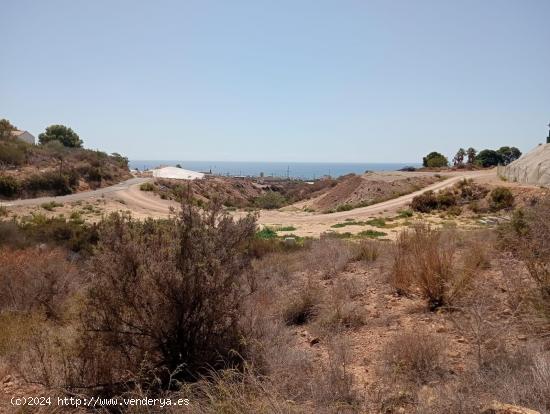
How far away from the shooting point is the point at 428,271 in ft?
21.3

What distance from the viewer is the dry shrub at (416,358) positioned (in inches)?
163

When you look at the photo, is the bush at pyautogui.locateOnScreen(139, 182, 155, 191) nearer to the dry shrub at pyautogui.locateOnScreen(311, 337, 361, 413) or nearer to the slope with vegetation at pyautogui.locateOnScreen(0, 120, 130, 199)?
the slope with vegetation at pyautogui.locateOnScreen(0, 120, 130, 199)

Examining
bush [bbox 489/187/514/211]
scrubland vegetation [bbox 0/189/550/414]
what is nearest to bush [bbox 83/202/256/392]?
scrubland vegetation [bbox 0/189/550/414]

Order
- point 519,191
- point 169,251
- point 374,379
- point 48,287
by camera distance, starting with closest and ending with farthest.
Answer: point 374,379
point 169,251
point 48,287
point 519,191

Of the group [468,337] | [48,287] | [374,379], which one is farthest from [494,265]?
[48,287]

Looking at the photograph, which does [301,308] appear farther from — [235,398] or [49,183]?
[49,183]

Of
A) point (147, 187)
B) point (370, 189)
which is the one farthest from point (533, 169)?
point (147, 187)

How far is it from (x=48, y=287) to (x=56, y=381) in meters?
3.74

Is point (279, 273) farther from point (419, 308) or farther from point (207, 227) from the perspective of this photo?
point (207, 227)

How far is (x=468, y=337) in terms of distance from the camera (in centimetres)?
471

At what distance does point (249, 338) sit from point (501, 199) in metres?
30.4

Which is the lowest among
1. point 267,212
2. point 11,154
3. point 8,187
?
point 267,212

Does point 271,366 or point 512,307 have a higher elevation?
point 512,307

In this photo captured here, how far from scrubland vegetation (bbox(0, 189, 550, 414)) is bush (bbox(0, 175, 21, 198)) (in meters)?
38.0
